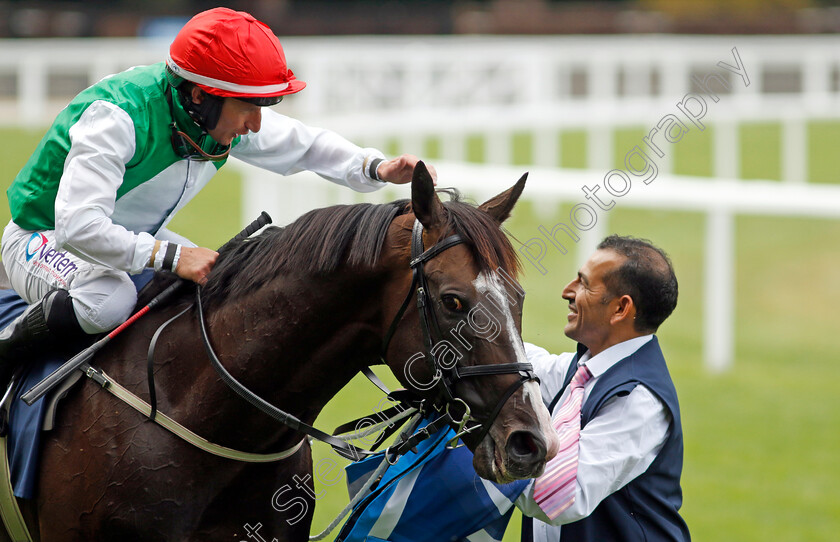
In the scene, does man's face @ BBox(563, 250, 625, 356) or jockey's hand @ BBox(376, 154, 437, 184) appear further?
jockey's hand @ BBox(376, 154, 437, 184)

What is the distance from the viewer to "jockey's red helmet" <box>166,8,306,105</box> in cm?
264

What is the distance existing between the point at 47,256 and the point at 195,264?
0.55 meters

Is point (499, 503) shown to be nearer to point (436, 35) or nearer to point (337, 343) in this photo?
point (337, 343)

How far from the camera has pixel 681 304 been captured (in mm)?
9523

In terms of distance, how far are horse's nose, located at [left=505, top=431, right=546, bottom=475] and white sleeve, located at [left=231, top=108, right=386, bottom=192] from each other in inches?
45.9

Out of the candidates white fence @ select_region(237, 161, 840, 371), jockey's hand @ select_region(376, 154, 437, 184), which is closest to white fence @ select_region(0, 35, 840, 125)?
white fence @ select_region(237, 161, 840, 371)

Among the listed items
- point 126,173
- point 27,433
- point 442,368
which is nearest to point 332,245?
point 442,368

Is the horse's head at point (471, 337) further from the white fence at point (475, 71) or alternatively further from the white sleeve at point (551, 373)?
the white fence at point (475, 71)

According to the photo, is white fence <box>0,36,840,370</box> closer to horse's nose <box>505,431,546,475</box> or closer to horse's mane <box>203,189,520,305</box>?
horse's mane <box>203,189,520,305</box>

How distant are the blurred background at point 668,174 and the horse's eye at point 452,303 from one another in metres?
0.26

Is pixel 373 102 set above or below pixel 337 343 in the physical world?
below

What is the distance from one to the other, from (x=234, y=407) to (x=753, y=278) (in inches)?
341

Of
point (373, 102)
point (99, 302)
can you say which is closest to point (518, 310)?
point (99, 302)

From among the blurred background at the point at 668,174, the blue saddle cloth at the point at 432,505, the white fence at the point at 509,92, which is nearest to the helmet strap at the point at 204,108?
the blurred background at the point at 668,174
